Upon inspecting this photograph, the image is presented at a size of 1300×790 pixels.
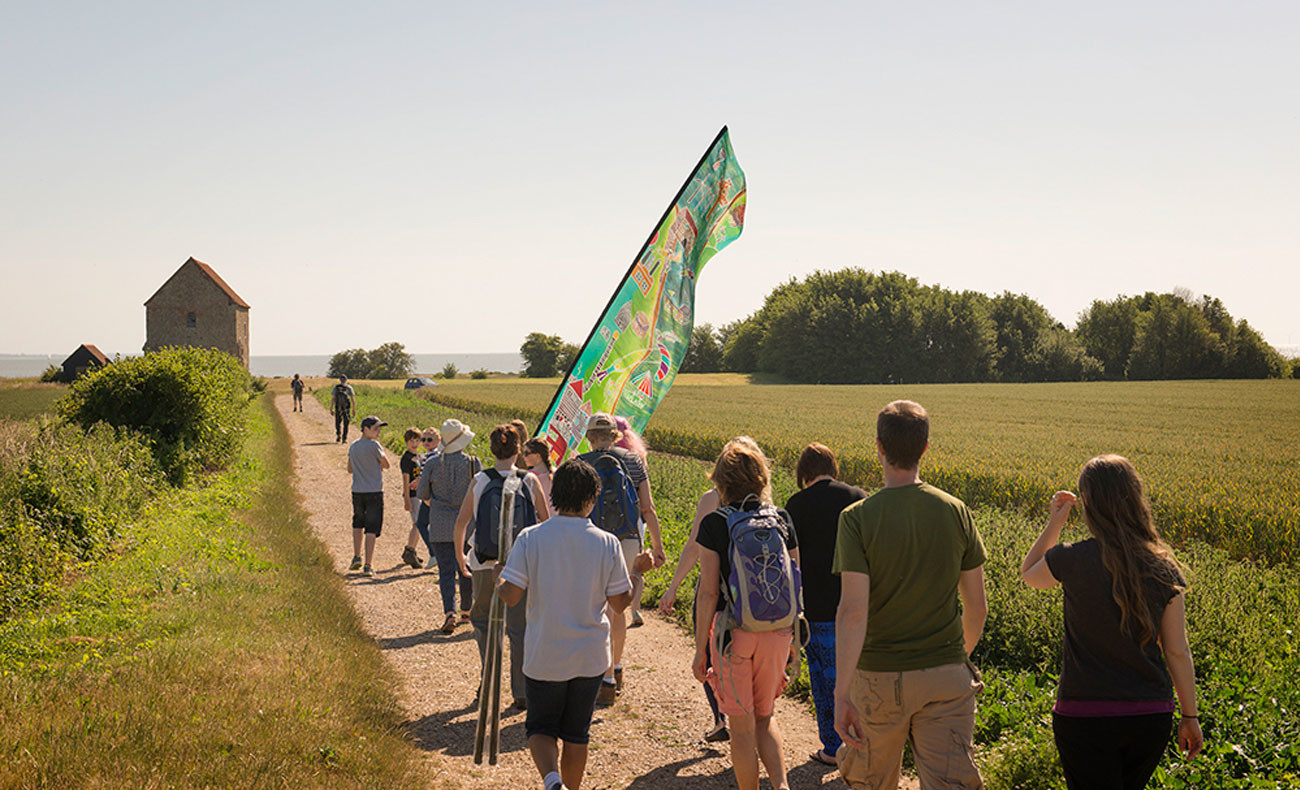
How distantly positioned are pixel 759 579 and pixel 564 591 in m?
0.96

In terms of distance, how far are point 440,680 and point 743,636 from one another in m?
3.92

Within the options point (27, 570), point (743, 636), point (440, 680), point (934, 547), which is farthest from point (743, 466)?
point (27, 570)

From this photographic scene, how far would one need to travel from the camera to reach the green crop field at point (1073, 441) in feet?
48.3

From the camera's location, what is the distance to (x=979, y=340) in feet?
330

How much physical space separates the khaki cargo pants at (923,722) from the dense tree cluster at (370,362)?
428 feet

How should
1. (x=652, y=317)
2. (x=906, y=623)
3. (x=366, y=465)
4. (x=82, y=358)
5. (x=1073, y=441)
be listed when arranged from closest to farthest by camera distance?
(x=906, y=623)
(x=652, y=317)
(x=366, y=465)
(x=1073, y=441)
(x=82, y=358)

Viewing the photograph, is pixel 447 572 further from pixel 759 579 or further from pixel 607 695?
pixel 759 579

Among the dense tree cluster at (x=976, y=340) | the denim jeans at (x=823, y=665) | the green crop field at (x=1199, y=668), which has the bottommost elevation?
the green crop field at (x=1199, y=668)

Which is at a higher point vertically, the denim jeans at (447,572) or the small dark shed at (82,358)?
the small dark shed at (82,358)

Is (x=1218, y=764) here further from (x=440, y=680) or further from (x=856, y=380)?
(x=856, y=380)

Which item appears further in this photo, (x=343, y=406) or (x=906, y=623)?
(x=343, y=406)

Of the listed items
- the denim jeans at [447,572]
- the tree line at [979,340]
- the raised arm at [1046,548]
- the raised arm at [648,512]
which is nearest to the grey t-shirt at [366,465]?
the denim jeans at [447,572]

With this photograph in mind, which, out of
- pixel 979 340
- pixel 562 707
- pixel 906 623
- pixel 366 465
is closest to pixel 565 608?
pixel 562 707

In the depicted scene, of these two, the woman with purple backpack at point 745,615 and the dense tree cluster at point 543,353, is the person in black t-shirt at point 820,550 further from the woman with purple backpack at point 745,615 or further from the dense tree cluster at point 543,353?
the dense tree cluster at point 543,353
